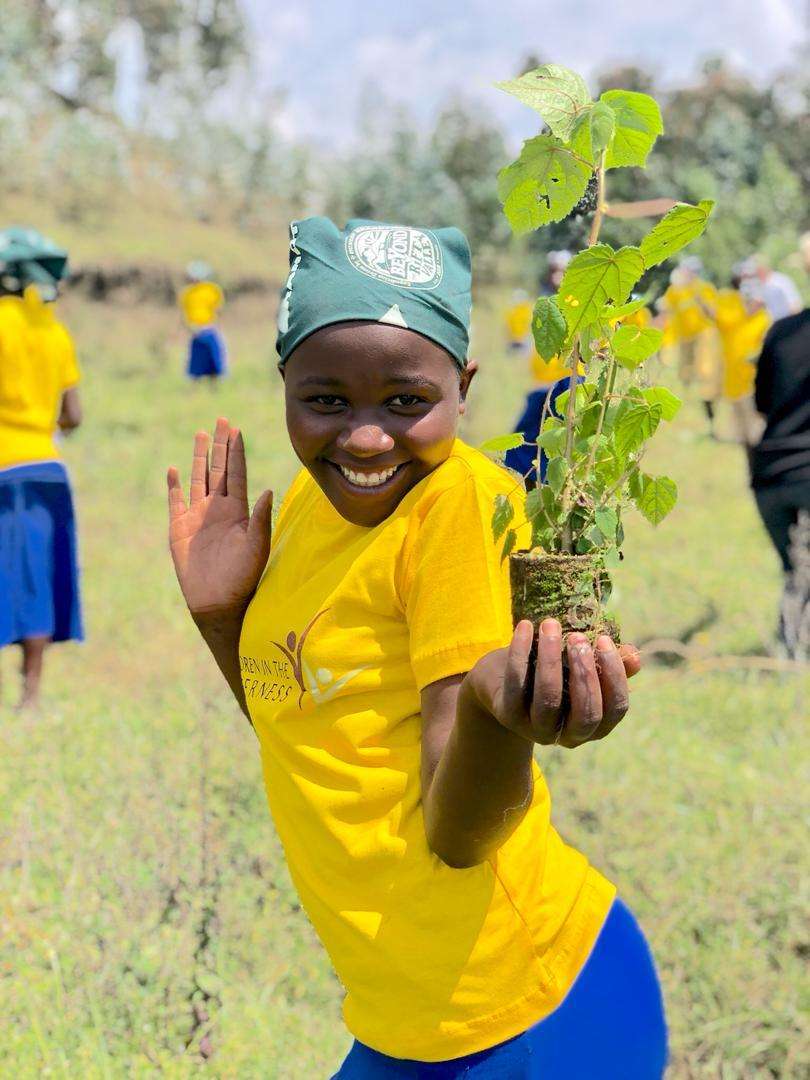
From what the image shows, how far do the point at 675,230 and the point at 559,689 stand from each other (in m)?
0.41

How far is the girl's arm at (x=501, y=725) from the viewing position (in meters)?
0.95

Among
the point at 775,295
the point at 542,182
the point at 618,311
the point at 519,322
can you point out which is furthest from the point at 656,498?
the point at 519,322

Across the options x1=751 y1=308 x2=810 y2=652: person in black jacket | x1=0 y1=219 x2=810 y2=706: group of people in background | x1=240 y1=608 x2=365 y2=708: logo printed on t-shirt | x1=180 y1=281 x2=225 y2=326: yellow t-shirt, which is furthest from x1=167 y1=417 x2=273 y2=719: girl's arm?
x1=180 y1=281 x2=225 y2=326: yellow t-shirt

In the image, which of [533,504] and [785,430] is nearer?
[533,504]

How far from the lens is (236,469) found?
5.39 feet

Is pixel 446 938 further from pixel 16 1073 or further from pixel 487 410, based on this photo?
pixel 487 410

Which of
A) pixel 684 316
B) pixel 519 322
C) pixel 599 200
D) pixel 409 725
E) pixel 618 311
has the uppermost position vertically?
pixel 519 322

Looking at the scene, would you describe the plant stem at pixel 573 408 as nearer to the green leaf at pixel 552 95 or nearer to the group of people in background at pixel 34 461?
the green leaf at pixel 552 95

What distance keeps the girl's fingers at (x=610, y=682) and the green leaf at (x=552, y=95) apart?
1.47 ft

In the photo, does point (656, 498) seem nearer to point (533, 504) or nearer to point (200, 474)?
point (533, 504)

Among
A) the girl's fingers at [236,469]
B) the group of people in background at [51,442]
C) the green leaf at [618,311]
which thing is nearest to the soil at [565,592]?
the green leaf at [618,311]

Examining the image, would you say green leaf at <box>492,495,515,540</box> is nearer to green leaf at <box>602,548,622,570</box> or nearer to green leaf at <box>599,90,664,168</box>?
green leaf at <box>602,548,622,570</box>

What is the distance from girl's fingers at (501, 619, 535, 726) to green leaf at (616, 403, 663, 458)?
0.70ft

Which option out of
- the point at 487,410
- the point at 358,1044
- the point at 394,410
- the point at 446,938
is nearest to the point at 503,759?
the point at 446,938
